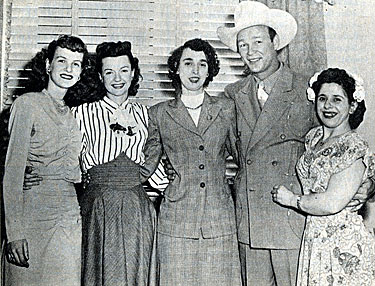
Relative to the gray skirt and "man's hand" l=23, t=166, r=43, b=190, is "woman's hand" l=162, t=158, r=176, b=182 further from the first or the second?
"man's hand" l=23, t=166, r=43, b=190

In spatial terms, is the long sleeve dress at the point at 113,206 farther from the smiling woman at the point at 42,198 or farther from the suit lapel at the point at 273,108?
the suit lapel at the point at 273,108

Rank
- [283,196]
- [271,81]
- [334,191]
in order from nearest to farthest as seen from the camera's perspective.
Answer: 1. [334,191]
2. [283,196]
3. [271,81]

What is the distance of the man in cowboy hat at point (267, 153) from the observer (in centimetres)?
171

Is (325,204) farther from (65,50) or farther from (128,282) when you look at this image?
(65,50)

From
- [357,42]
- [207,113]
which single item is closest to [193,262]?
[207,113]

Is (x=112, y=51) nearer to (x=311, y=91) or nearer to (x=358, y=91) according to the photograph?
(x=311, y=91)

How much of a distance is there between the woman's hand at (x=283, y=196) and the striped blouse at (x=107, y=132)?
0.42 m

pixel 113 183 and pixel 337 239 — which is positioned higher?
pixel 113 183

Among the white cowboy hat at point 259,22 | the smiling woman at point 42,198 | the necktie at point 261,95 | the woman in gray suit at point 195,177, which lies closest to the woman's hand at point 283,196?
the woman in gray suit at point 195,177

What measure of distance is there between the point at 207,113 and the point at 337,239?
54cm

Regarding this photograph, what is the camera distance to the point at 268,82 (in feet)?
5.93

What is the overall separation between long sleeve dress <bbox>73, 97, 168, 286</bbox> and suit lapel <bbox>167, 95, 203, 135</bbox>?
0.13 m

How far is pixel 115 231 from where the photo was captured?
1.70 metres

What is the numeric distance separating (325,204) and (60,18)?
1.14 metres
